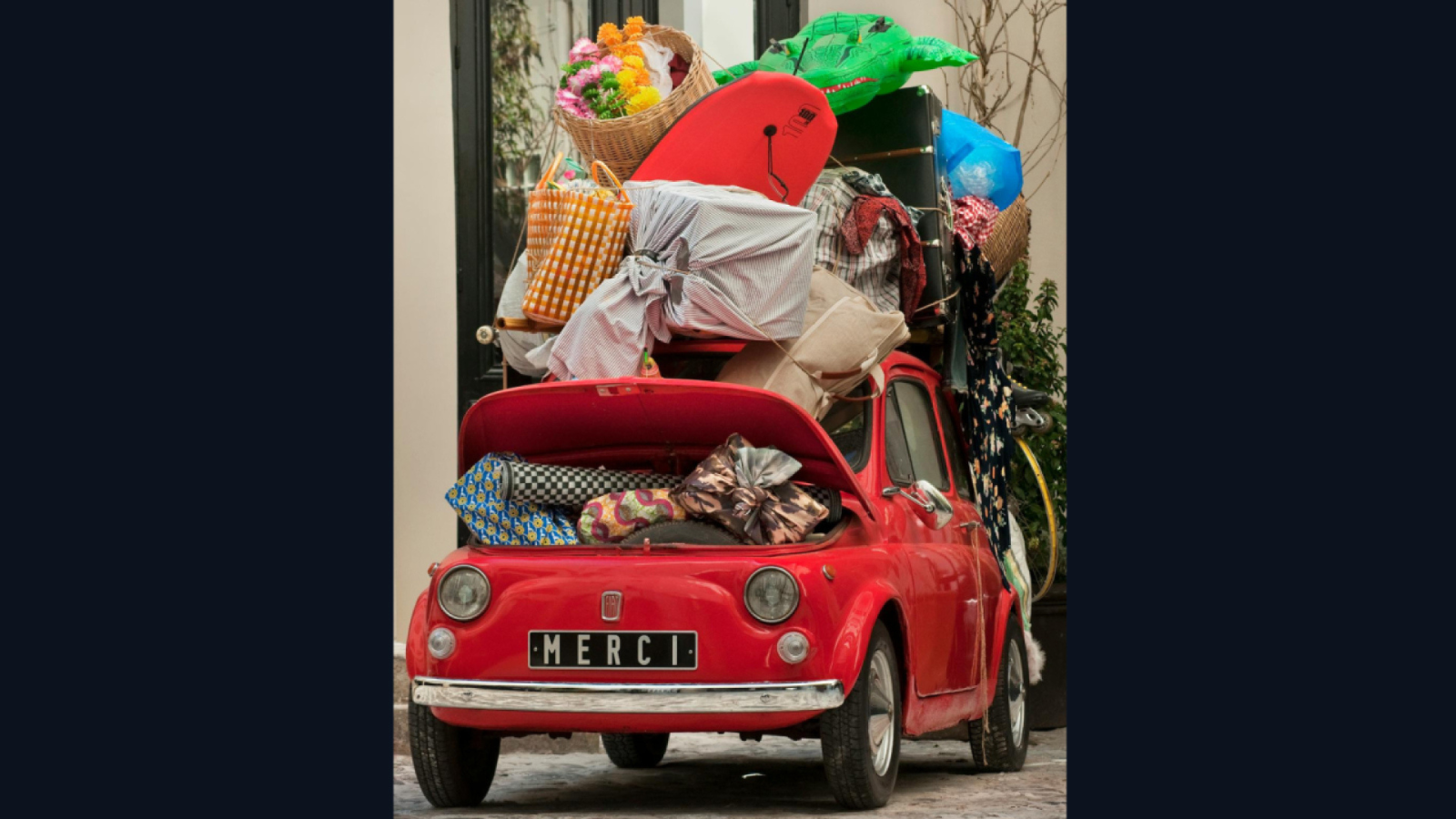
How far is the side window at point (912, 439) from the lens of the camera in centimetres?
553

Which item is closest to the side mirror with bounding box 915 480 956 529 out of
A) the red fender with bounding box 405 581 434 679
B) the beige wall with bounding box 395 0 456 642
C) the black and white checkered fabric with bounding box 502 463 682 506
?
the black and white checkered fabric with bounding box 502 463 682 506

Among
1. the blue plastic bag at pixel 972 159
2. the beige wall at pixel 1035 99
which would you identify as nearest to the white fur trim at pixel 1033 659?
the beige wall at pixel 1035 99

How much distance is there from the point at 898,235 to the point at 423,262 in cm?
269

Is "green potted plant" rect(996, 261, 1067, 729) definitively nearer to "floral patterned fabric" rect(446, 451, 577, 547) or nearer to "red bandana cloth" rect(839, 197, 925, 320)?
"red bandana cloth" rect(839, 197, 925, 320)

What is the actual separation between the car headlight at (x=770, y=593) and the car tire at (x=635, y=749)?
221 centimetres

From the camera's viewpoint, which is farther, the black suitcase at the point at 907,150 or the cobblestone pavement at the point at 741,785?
the black suitcase at the point at 907,150

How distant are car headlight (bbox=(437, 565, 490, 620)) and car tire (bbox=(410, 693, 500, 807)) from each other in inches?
14.1

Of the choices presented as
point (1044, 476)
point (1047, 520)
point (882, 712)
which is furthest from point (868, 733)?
point (1044, 476)

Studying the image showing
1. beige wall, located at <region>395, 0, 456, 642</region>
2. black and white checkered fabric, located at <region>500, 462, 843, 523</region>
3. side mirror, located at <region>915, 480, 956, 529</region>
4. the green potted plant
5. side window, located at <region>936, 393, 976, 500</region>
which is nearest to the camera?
black and white checkered fabric, located at <region>500, 462, 843, 523</region>

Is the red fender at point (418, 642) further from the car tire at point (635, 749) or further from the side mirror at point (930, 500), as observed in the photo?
the car tire at point (635, 749)

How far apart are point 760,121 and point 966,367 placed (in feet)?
4.67

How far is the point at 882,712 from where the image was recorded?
477 centimetres

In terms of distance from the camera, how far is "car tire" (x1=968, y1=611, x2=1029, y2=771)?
6.13 metres

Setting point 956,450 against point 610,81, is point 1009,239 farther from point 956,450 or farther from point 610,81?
point 610,81
